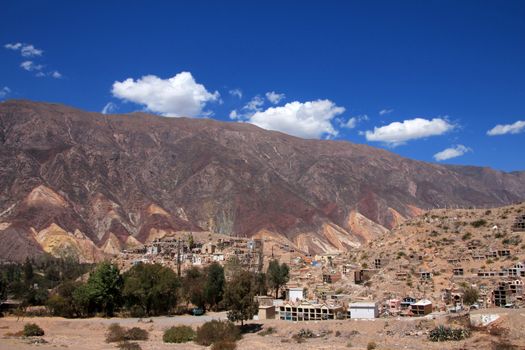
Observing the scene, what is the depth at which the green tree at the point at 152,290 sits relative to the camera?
2242 inches

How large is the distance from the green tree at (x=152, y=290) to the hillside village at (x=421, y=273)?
1004 cm

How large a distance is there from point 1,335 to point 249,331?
2179 centimetres

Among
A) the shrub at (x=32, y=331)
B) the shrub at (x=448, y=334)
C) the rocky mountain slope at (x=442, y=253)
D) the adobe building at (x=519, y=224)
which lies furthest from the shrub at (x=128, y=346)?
the adobe building at (x=519, y=224)

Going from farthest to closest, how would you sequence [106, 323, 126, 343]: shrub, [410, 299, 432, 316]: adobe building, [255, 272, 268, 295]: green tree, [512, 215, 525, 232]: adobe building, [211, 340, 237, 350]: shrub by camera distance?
1. [255, 272, 268, 295]: green tree
2. [512, 215, 525, 232]: adobe building
3. [410, 299, 432, 316]: adobe building
4. [106, 323, 126, 343]: shrub
5. [211, 340, 237, 350]: shrub

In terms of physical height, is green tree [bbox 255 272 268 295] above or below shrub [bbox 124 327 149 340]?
above

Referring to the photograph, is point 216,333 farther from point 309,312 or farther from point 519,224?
point 519,224

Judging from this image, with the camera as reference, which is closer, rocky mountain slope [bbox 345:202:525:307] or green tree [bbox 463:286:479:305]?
green tree [bbox 463:286:479:305]

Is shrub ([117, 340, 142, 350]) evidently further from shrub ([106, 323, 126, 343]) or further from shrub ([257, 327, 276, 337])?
shrub ([257, 327, 276, 337])

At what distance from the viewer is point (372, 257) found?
73188 millimetres

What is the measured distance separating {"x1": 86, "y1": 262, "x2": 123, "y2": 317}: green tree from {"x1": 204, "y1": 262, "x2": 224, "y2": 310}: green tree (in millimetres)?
9790

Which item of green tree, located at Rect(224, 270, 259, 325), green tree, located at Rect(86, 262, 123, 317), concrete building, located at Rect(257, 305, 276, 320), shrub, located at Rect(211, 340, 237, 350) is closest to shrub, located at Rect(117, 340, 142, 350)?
shrub, located at Rect(211, 340, 237, 350)

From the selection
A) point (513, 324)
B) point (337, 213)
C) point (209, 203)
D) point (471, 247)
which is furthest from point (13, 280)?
point (337, 213)

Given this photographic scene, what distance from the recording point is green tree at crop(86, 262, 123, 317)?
57.3 meters

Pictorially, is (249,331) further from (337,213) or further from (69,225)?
(337,213)
